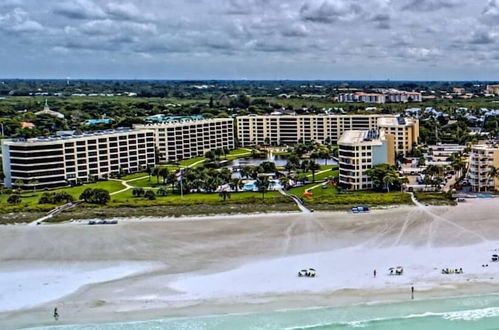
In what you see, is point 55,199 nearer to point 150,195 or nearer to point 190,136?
point 150,195

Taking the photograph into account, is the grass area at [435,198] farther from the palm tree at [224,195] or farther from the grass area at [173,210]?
the palm tree at [224,195]

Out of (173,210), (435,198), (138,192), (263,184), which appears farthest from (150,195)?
(435,198)

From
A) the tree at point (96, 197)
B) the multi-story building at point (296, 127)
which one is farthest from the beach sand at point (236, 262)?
the multi-story building at point (296, 127)

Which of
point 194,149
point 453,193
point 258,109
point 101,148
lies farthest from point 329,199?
point 258,109

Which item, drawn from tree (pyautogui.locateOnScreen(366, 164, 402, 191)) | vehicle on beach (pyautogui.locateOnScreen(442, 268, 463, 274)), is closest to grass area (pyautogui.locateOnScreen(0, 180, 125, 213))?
tree (pyautogui.locateOnScreen(366, 164, 402, 191))

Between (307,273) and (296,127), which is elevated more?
(296,127)
